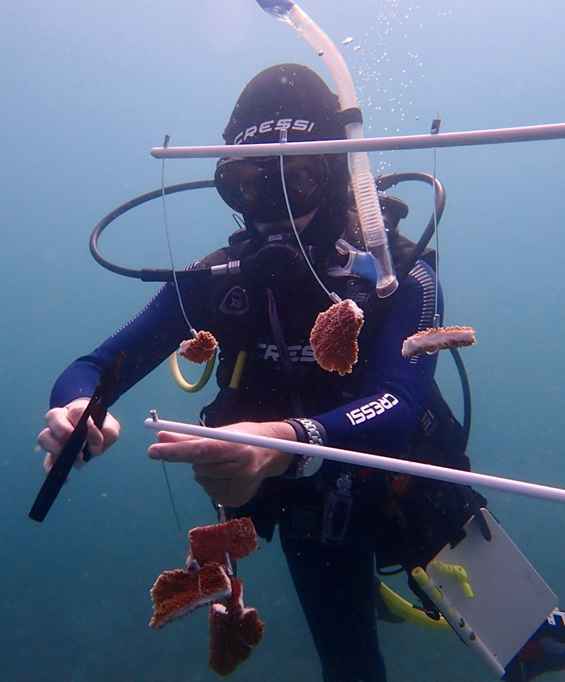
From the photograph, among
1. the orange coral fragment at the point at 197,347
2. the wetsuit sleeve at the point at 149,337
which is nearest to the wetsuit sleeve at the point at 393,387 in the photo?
the orange coral fragment at the point at 197,347

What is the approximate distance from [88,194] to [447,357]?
20539 millimetres

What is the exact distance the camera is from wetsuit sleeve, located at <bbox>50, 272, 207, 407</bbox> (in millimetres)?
2959

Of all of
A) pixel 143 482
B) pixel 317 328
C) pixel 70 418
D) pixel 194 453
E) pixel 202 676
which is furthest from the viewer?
pixel 143 482

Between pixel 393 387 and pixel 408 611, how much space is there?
271 centimetres

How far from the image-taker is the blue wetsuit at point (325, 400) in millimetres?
2402

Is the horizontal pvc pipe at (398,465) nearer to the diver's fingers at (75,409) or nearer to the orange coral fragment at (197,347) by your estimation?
the orange coral fragment at (197,347)

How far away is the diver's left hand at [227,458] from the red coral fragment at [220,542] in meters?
0.12

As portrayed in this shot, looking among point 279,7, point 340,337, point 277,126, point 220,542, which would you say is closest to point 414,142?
point 340,337

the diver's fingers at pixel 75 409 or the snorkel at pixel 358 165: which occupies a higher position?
the snorkel at pixel 358 165

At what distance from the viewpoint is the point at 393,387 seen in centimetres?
224

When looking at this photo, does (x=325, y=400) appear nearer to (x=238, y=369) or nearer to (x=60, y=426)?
(x=238, y=369)

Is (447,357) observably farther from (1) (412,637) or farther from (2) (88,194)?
(2) (88,194)

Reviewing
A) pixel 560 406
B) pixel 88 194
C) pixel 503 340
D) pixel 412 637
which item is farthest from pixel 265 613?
pixel 88 194

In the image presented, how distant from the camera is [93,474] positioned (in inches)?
674
